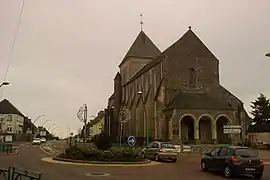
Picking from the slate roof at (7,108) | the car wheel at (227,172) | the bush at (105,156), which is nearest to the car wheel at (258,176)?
the car wheel at (227,172)

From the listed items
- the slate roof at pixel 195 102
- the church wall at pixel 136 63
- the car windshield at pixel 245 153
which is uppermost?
the church wall at pixel 136 63

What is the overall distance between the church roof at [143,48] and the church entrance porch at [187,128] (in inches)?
1283

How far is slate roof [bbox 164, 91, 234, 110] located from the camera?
57375 mm

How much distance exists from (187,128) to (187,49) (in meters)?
14.0

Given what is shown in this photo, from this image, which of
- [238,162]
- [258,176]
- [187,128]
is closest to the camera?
[238,162]

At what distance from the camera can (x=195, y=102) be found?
58.5 metres

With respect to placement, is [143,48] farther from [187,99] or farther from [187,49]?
[187,99]

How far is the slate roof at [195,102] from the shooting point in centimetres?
5738

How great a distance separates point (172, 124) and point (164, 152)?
26454 mm

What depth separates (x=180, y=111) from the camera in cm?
5638

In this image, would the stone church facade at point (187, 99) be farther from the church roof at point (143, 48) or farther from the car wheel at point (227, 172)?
the car wheel at point (227, 172)

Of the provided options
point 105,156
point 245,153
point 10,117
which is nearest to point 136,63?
point 10,117

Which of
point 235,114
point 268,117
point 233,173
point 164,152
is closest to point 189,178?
point 233,173

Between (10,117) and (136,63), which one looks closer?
(136,63)
